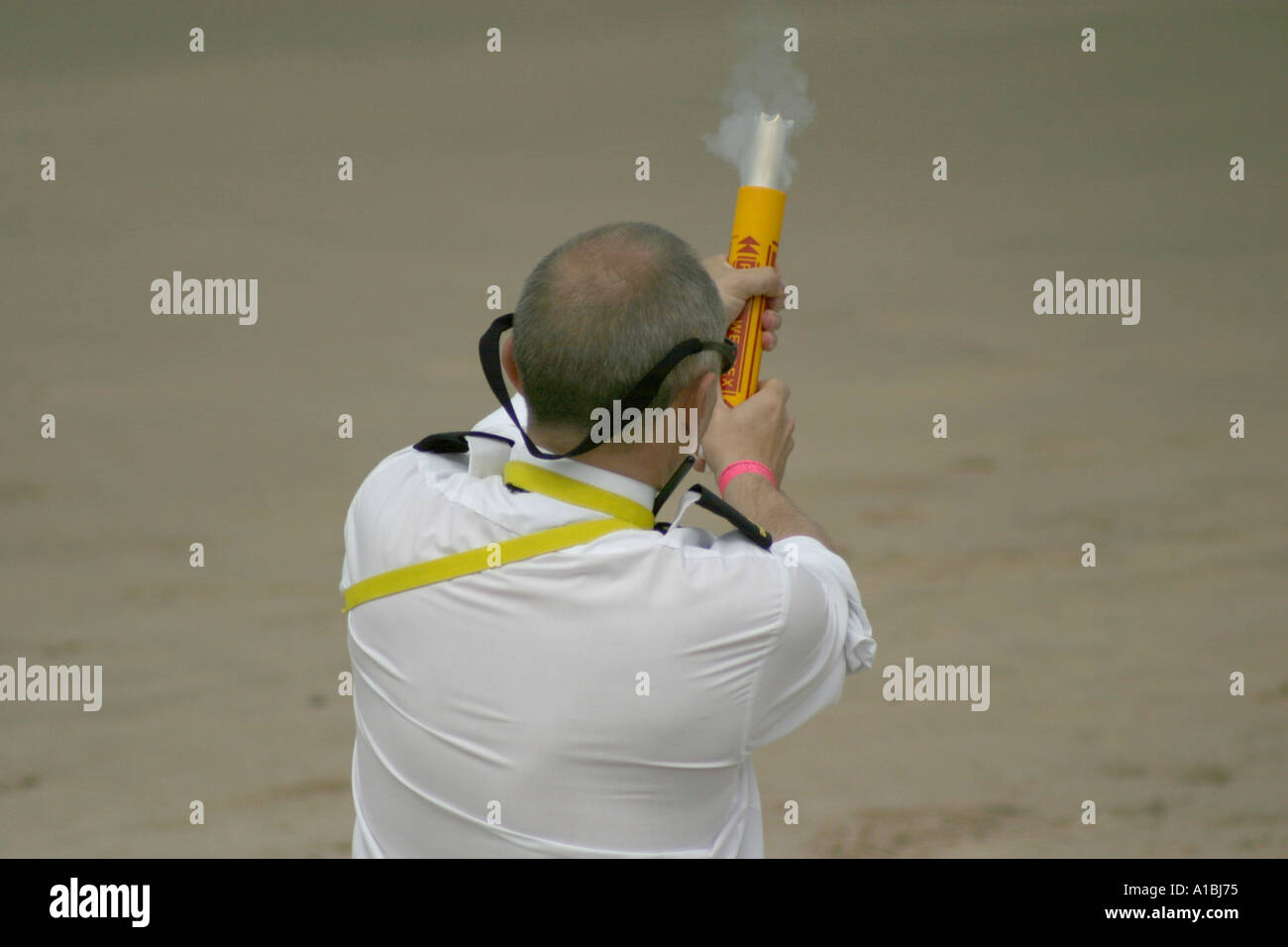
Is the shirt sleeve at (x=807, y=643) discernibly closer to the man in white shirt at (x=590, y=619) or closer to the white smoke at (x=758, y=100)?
the man in white shirt at (x=590, y=619)

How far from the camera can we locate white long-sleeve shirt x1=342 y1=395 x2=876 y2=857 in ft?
5.50

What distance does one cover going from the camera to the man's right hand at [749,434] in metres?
2.00

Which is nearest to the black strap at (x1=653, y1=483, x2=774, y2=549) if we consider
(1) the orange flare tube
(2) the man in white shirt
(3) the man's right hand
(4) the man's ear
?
(2) the man in white shirt

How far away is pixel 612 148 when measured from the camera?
27.1ft

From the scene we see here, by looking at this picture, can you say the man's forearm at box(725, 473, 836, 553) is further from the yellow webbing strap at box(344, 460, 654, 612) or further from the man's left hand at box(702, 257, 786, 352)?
the man's left hand at box(702, 257, 786, 352)

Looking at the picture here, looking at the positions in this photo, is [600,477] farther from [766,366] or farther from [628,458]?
[766,366]

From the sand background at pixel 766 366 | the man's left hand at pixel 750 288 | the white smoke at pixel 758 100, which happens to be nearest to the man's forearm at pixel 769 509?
the man's left hand at pixel 750 288

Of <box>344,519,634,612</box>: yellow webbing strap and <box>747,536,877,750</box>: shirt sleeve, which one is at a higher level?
<box>344,519,634,612</box>: yellow webbing strap

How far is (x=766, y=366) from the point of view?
272 inches

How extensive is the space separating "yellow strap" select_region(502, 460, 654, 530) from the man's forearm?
0.19 meters

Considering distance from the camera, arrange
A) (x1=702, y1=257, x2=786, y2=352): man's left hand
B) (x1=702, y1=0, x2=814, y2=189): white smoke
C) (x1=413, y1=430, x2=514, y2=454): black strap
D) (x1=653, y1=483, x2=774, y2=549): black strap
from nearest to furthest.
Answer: (x1=653, y1=483, x2=774, y2=549): black strap → (x1=413, y1=430, x2=514, y2=454): black strap → (x1=702, y1=257, x2=786, y2=352): man's left hand → (x1=702, y1=0, x2=814, y2=189): white smoke

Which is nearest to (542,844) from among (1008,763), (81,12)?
(1008,763)

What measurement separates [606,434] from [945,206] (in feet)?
21.9

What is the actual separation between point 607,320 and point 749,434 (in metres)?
0.40
